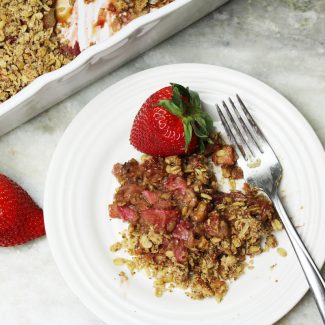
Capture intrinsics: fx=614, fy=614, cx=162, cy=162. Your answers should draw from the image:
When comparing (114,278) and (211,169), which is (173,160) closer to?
(211,169)

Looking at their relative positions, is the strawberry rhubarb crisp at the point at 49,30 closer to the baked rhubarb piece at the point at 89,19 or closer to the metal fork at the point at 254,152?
the baked rhubarb piece at the point at 89,19

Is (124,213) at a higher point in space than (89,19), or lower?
lower

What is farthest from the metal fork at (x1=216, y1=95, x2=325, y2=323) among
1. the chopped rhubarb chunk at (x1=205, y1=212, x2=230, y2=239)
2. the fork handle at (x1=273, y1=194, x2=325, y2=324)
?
the chopped rhubarb chunk at (x1=205, y1=212, x2=230, y2=239)

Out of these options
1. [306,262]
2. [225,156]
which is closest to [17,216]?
[225,156]

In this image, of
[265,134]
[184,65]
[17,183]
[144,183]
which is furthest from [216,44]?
[17,183]

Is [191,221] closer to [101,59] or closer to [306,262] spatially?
[306,262]

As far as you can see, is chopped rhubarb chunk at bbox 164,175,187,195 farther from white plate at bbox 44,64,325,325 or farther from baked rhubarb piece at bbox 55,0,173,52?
baked rhubarb piece at bbox 55,0,173,52

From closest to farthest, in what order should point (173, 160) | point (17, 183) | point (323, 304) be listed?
point (323, 304) → point (173, 160) → point (17, 183)
